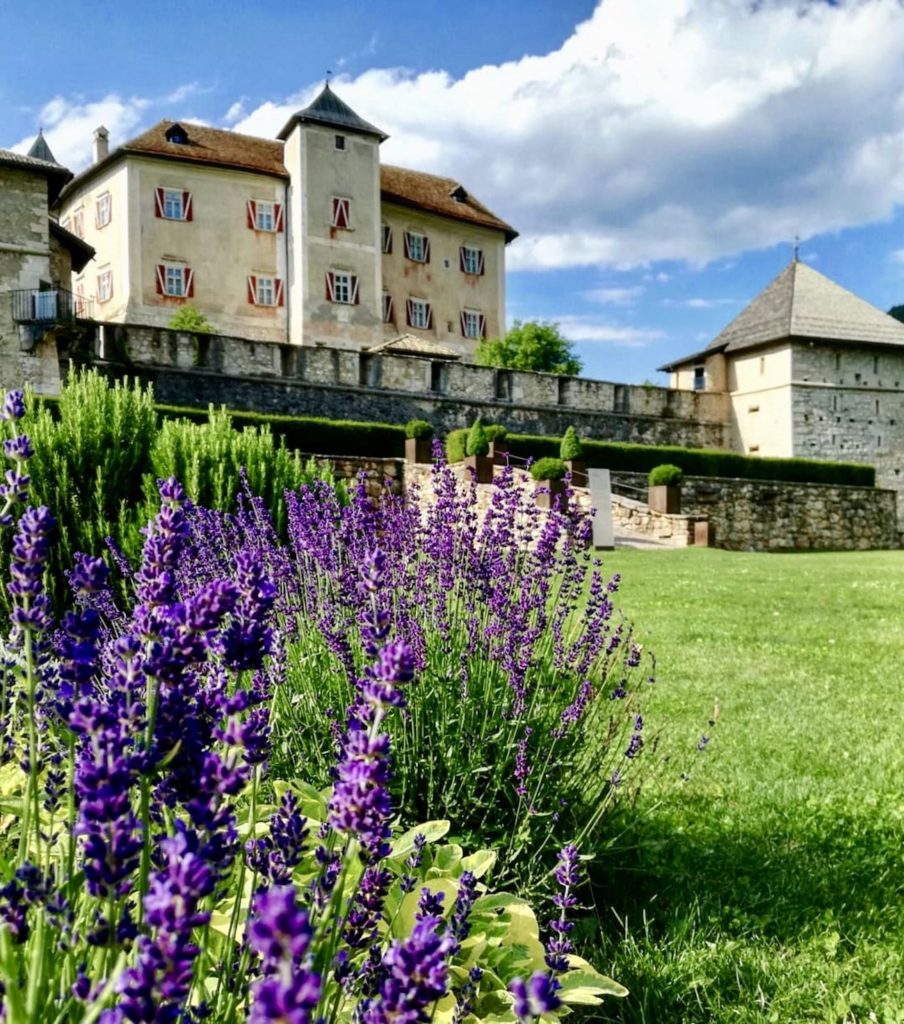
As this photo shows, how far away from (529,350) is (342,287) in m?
10.0

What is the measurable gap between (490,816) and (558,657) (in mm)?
673

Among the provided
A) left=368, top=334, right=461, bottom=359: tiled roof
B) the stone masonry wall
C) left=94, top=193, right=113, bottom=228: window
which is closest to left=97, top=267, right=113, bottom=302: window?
left=94, top=193, right=113, bottom=228: window

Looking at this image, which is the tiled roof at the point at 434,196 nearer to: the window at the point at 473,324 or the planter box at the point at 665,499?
the window at the point at 473,324

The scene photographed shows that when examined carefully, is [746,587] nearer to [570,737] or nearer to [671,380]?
[570,737]

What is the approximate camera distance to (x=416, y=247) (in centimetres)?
3916

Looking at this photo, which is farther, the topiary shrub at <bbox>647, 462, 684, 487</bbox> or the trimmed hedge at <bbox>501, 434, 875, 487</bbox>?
the trimmed hedge at <bbox>501, 434, 875, 487</bbox>

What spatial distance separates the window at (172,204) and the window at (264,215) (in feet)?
7.36

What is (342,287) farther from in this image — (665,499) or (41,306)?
(665,499)

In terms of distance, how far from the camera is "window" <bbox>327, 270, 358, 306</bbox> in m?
34.7

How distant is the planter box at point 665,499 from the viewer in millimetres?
21016

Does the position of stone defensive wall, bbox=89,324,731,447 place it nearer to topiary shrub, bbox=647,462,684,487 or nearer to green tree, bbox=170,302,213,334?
Result: green tree, bbox=170,302,213,334

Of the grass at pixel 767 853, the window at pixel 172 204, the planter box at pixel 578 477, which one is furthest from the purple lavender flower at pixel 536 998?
the window at pixel 172 204

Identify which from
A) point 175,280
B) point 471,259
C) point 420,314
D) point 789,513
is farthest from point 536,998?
point 471,259

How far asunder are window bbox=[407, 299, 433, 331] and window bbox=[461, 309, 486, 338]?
6.11ft
